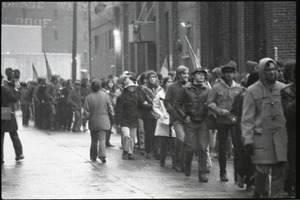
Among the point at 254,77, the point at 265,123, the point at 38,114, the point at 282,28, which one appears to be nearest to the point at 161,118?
the point at 254,77

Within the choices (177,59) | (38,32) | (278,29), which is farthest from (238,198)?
(38,32)

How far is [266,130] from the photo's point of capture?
8.80 metres

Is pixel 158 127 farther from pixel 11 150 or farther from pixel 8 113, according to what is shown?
pixel 11 150

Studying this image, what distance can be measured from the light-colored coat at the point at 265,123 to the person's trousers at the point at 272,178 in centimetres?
9

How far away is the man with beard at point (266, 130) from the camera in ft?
28.5

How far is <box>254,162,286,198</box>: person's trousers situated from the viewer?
862 centimetres

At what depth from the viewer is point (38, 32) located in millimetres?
61469

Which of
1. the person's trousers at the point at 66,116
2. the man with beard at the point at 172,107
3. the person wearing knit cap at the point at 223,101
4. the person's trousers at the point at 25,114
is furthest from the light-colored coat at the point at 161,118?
the person's trousers at the point at 25,114

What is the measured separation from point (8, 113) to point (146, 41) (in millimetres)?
21946

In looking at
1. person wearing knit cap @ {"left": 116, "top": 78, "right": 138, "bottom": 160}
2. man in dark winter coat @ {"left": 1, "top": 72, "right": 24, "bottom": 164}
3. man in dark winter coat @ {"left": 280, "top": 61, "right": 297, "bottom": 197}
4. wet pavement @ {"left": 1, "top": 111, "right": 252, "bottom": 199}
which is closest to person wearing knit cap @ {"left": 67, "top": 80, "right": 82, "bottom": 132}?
wet pavement @ {"left": 1, "top": 111, "right": 252, "bottom": 199}

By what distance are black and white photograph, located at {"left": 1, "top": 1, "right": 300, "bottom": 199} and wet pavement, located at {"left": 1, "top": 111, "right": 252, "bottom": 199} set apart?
0.06 ft

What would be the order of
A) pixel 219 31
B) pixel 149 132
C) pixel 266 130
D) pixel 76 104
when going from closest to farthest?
pixel 266 130, pixel 149 132, pixel 219 31, pixel 76 104

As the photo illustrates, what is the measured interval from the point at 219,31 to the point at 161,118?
1053 cm

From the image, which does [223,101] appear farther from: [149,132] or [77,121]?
[77,121]
